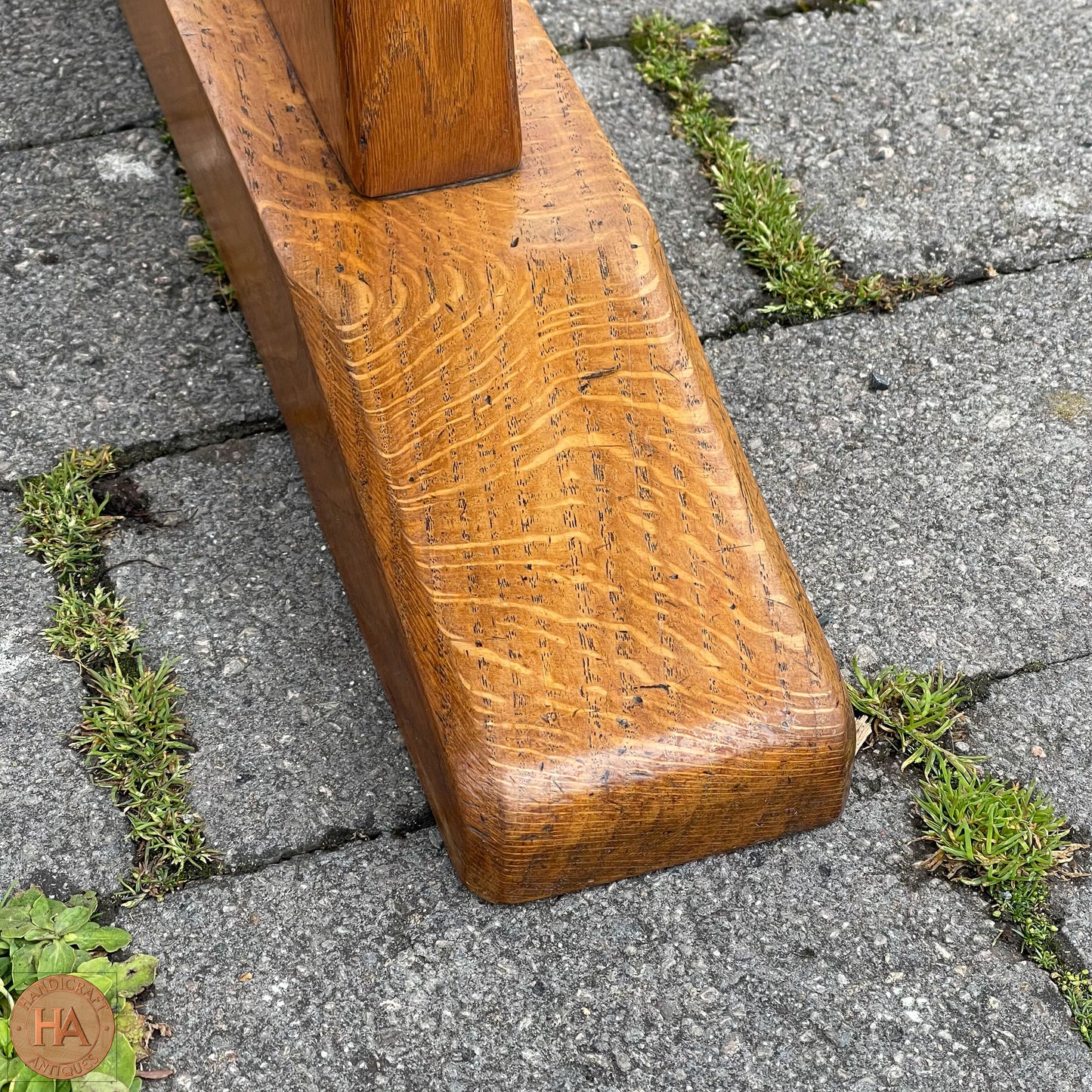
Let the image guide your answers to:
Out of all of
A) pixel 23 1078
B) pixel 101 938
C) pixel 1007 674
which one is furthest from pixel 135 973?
pixel 1007 674

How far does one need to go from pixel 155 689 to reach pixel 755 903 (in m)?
0.82

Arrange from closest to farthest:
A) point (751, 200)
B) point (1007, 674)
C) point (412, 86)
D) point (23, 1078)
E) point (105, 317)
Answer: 1. point (23, 1078)
2. point (412, 86)
3. point (1007, 674)
4. point (105, 317)
5. point (751, 200)

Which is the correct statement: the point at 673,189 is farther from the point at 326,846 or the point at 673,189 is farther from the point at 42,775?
the point at 42,775

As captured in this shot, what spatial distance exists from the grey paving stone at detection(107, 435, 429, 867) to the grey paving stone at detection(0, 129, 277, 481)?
11 centimetres

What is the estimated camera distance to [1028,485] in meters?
2.00

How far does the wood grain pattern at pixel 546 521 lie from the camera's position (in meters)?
1.44

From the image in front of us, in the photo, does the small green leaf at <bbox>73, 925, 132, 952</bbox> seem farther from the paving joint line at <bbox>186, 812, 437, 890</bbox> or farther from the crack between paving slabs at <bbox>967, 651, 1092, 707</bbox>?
the crack between paving slabs at <bbox>967, 651, 1092, 707</bbox>

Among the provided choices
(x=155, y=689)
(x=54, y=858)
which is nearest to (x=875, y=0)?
(x=155, y=689)

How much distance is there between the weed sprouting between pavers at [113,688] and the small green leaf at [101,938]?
0.07 metres

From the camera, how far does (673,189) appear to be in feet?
7.84

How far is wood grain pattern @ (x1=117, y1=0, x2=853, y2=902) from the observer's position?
4.74 feet

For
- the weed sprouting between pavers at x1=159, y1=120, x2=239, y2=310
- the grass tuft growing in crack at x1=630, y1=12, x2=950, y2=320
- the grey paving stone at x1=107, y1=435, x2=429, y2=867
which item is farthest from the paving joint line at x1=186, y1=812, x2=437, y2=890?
the grass tuft growing in crack at x1=630, y1=12, x2=950, y2=320

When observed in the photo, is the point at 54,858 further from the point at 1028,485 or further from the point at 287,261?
the point at 1028,485

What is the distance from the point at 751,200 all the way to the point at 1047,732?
1.07m
